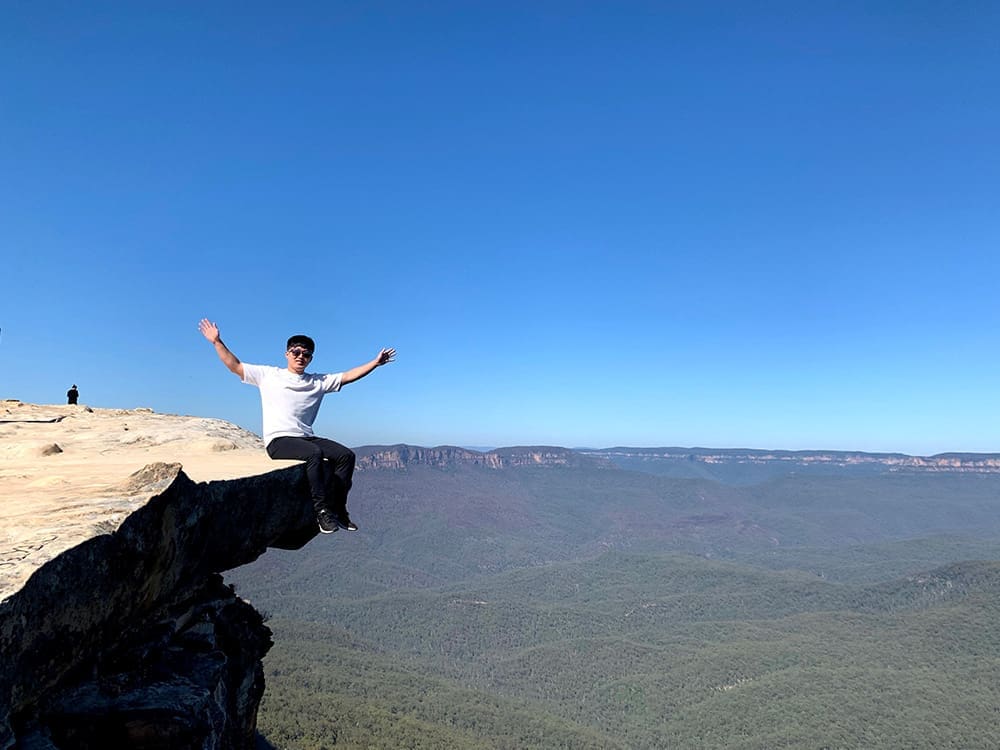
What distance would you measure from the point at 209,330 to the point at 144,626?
Result: 14.2 ft

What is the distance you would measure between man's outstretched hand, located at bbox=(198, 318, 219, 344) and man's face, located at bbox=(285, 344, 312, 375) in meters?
1.07

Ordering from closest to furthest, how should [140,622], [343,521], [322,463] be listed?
[140,622], [322,463], [343,521]

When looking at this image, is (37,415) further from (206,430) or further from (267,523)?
(267,523)

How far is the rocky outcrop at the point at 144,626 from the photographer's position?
4156 mm

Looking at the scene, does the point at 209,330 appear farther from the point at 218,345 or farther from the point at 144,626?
the point at 144,626

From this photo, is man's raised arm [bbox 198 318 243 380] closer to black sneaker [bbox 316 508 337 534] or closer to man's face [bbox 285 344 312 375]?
man's face [bbox 285 344 312 375]

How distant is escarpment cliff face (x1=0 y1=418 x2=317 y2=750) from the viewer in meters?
4.14

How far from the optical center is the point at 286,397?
361 inches

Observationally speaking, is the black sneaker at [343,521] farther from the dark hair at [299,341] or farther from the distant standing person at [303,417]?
the dark hair at [299,341]

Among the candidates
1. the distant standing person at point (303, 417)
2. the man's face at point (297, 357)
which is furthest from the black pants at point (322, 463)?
the man's face at point (297, 357)

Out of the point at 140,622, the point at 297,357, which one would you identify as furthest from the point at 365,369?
the point at 140,622

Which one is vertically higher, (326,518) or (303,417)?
(303,417)

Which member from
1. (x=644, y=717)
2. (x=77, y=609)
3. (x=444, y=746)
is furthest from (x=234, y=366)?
(x=644, y=717)

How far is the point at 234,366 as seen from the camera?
9.16 meters
